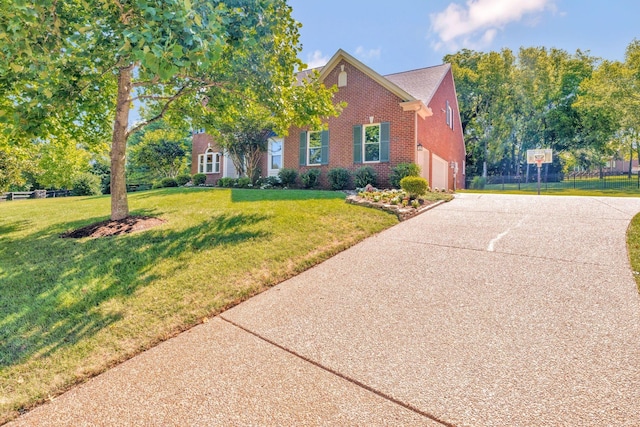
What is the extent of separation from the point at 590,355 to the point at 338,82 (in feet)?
46.9

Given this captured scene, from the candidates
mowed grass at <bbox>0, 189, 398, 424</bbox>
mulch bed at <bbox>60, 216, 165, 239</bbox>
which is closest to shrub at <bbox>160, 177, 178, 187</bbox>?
mowed grass at <bbox>0, 189, 398, 424</bbox>

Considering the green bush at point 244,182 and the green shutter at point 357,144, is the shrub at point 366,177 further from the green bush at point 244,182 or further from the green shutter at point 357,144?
the green bush at point 244,182

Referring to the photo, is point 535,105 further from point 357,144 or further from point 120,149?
point 120,149

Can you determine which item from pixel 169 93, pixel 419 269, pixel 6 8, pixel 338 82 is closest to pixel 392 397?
pixel 419 269

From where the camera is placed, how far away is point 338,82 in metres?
14.9

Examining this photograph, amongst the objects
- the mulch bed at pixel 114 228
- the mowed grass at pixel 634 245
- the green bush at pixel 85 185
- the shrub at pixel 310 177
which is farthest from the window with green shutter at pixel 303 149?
the green bush at pixel 85 185

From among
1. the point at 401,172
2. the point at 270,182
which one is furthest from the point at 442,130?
the point at 270,182

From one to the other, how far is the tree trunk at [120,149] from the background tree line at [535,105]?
99.4 feet

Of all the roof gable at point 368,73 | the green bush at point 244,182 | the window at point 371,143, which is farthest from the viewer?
the green bush at point 244,182

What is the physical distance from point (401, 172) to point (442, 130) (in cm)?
656

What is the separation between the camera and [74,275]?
4230mm

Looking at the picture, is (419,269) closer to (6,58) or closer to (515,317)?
(515,317)

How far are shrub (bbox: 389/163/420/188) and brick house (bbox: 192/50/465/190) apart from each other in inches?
17.6

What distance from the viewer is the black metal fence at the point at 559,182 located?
987 inches
